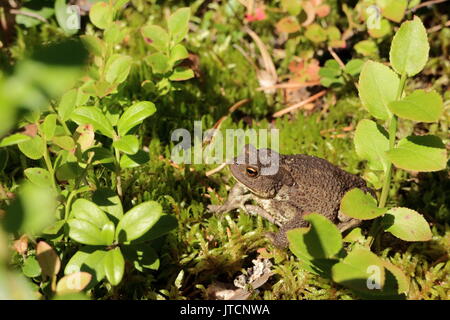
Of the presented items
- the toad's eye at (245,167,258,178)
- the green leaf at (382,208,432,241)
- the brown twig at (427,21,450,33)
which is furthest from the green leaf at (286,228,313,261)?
the brown twig at (427,21,450,33)

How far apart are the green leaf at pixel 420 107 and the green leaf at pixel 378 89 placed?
231 mm

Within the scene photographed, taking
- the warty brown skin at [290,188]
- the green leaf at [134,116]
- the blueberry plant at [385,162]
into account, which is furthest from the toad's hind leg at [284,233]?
the green leaf at [134,116]

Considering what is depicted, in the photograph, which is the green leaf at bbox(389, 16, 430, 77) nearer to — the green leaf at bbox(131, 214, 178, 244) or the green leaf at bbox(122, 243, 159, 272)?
the green leaf at bbox(131, 214, 178, 244)

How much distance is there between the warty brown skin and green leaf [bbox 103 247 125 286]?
4.30 ft

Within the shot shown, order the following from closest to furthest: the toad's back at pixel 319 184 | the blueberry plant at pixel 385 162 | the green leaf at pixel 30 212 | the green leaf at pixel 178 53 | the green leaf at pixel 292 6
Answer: the green leaf at pixel 30 212 < the blueberry plant at pixel 385 162 < the toad's back at pixel 319 184 < the green leaf at pixel 178 53 < the green leaf at pixel 292 6

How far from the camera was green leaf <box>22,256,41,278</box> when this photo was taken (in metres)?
2.47

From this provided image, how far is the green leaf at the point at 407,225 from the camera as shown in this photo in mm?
2521

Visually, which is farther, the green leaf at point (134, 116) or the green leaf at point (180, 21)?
the green leaf at point (180, 21)

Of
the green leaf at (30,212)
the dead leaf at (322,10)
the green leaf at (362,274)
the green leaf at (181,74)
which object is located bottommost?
the green leaf at (362,274)

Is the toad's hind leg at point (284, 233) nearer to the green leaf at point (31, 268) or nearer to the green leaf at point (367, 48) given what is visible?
the green leaf at point (31, 268)

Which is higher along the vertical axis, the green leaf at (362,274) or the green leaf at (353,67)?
the green leaf at (353,67)

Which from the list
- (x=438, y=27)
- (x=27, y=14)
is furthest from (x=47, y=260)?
(x=438, y=27)

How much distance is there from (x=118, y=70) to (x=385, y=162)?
1.67 m
